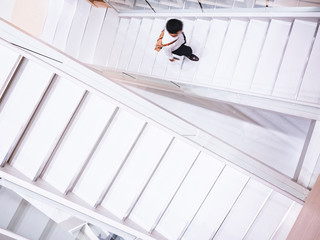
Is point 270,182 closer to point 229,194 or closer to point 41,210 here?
point 229,194

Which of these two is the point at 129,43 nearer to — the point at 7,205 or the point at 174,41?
the point at 174,41

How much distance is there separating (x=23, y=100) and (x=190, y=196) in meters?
1.51

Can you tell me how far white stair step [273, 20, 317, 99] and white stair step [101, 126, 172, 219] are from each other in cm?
143

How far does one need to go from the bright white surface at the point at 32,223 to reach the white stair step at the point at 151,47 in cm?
230

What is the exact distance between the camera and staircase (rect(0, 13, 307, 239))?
2010 millimetres

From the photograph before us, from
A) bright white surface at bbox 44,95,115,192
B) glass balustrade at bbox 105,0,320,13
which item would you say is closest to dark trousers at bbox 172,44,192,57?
glass balustrade at bbox 105,0,320,13

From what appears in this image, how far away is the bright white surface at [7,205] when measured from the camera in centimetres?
250

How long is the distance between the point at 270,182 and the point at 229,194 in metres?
0.36

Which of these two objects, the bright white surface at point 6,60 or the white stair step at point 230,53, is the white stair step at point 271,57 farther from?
the bright white surface at point 6,60

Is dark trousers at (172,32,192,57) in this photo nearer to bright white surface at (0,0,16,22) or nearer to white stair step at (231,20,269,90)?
white stair step at (231,20,269,90)

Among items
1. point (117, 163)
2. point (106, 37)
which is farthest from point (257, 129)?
point (106, 37)

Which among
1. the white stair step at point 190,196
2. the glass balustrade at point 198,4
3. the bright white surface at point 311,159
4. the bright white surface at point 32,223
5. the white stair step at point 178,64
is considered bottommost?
the bright white surface at point 32,223

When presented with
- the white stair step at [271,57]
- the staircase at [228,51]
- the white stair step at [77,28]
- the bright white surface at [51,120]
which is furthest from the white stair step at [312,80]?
the white stair step at [77,28]

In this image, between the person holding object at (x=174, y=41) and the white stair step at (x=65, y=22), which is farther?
the white stair step at (x=65, y=22)
